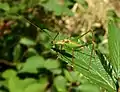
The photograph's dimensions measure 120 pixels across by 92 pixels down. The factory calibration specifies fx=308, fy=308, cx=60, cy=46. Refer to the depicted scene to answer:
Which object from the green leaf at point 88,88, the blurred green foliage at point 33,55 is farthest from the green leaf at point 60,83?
the green leaf at point 88,88

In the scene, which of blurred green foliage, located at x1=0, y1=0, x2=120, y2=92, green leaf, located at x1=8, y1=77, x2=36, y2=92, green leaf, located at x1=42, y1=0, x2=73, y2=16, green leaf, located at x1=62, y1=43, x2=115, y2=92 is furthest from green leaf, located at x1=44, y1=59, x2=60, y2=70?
green leaf, located at x1=62, y1=43, x2=115, y2=92

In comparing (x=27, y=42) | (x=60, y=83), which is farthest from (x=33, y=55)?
(x=60, y=83)

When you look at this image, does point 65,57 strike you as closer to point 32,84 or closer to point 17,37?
point 32,84

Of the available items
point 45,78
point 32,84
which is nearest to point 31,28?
point 45,78

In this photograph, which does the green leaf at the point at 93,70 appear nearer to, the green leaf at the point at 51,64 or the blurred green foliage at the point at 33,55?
the blurred green foliage at the point at 33,55

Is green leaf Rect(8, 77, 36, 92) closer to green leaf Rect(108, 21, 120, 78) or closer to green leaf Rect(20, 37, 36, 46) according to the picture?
green leaf Rect(20, 37, 36, 46)

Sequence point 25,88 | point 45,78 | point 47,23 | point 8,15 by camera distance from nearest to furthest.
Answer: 1. point 25,88
2. point 45,78
3. point 8,15
4. point 47,23
